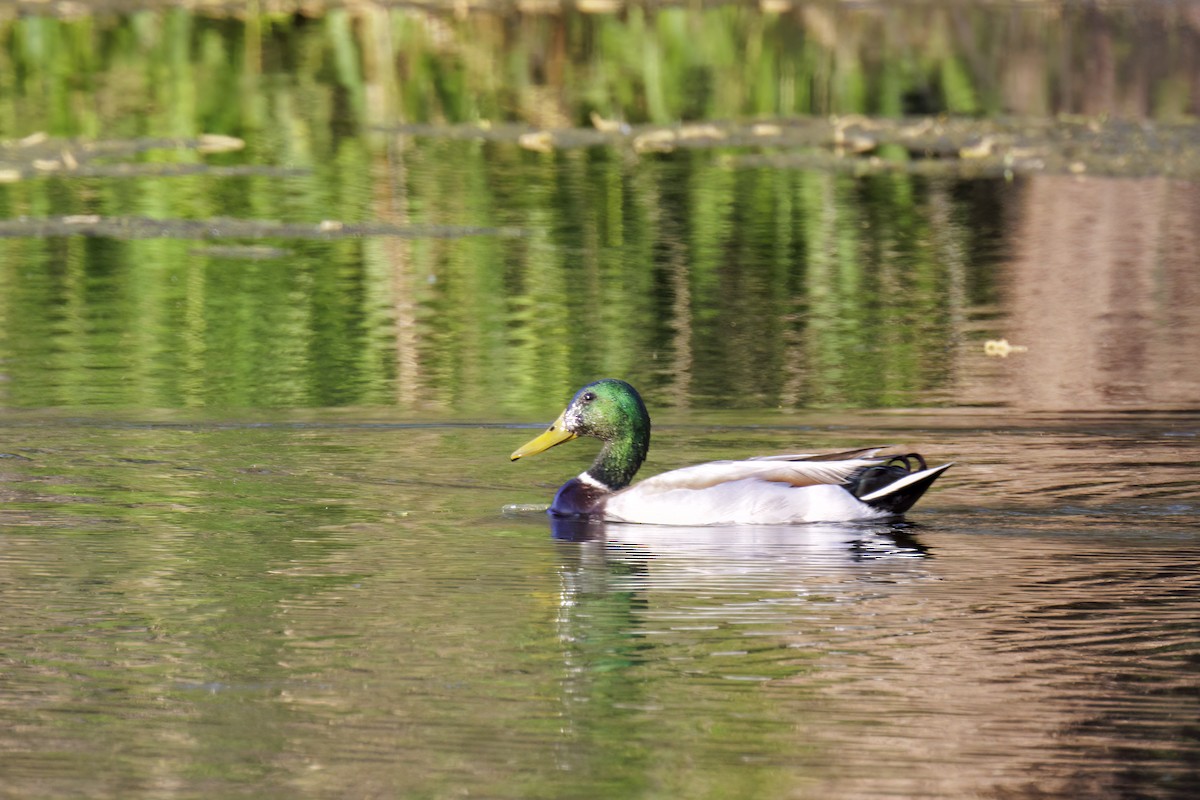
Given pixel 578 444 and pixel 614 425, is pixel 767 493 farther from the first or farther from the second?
pixel 578 444

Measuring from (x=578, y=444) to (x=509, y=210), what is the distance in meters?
7.97

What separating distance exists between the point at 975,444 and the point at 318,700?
506 centimetres

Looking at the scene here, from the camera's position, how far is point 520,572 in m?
9.08

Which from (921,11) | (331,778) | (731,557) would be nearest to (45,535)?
(731,557)

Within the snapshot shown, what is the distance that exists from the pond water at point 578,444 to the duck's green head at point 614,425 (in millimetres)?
338

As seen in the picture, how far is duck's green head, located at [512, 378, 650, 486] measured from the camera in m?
10.7

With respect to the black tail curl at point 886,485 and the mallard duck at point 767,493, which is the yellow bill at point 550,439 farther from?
the black tail curl at point 886,485

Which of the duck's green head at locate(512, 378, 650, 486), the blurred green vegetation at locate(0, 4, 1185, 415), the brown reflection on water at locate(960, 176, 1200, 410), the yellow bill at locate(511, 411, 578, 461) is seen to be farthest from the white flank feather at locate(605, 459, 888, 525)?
the brown reflection on water at locate(960, 176, 1200, 410)

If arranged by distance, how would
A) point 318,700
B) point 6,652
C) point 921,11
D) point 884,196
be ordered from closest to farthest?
point 318,700, point 6,652, point 884,196, point 921,11

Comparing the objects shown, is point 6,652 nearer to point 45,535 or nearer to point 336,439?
point 45,535

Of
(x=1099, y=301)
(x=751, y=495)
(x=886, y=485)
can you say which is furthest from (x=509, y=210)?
(x=886, y=485)

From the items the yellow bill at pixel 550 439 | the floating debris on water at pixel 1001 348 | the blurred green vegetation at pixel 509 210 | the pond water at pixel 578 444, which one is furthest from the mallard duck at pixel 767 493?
the floating debris on water at pixel 1001 348

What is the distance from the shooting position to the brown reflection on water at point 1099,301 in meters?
13.0

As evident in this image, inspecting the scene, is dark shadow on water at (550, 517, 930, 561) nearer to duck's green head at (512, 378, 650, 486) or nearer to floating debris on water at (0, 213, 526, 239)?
duck's green head at (512, 378, 650, 486)
